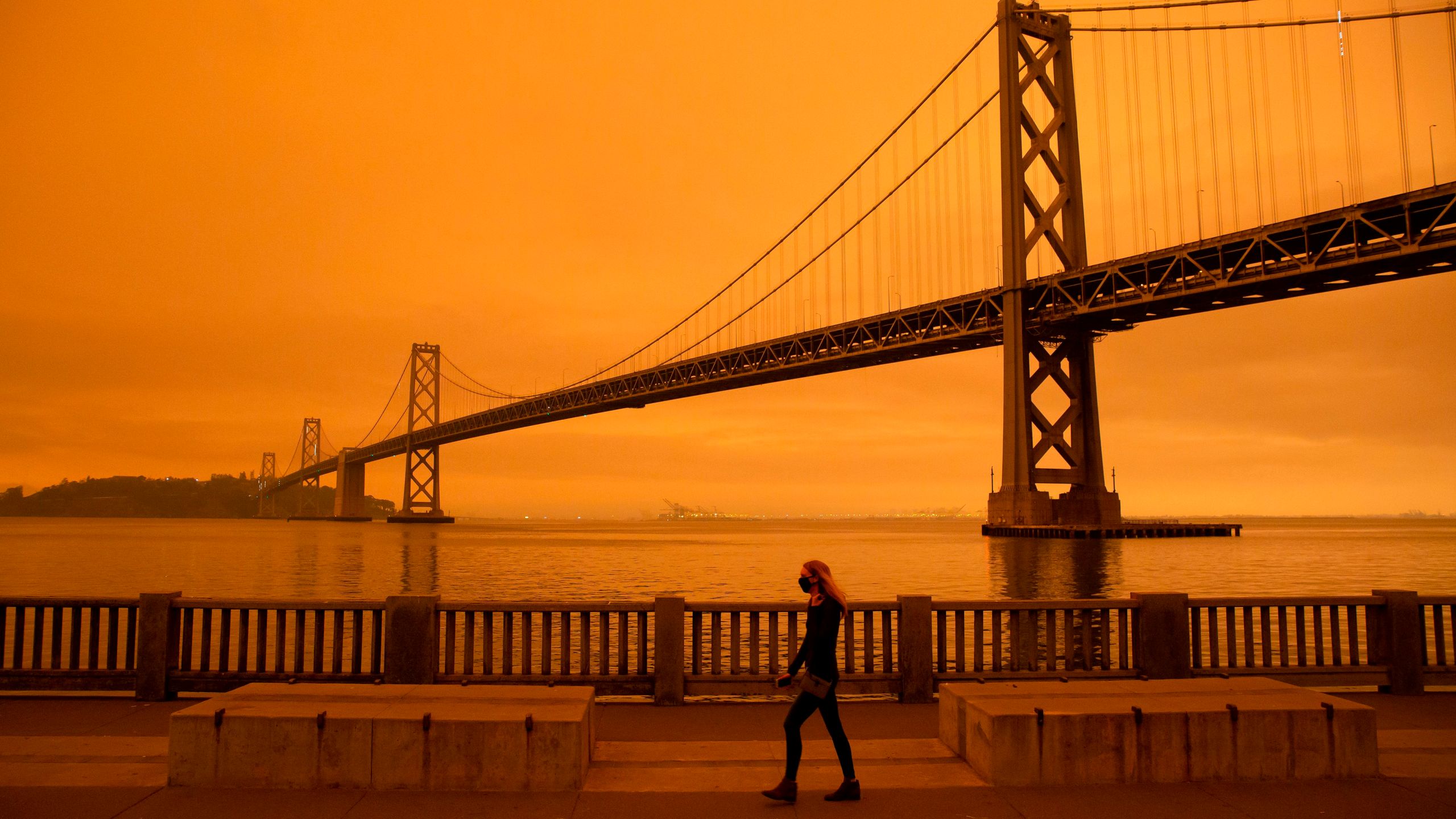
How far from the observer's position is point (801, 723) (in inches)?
227

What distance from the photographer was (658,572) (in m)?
41.7

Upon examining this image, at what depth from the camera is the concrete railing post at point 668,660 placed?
8250mm

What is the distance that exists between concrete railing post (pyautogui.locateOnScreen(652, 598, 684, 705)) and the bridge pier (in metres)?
125

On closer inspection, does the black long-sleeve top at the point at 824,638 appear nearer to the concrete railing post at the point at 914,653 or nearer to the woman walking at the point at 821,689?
the woman walking at the point at 821,689

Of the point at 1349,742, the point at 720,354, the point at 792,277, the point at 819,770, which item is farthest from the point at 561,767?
the point at 792,277

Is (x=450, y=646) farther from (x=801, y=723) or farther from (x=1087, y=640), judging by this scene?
(x=1087, y=640)

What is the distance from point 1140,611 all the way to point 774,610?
128 inches

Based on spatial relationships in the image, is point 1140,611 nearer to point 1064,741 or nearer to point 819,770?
point 1064,741

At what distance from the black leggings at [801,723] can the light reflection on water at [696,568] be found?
15.4 metres

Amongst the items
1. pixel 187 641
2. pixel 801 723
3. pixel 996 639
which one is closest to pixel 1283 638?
pixel 996 639

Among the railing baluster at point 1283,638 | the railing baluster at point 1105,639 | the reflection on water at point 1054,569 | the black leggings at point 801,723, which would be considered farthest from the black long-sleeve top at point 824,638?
the reflection on water at point 1054,569

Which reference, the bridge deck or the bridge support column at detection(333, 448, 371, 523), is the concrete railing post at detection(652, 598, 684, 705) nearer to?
the bridge deck

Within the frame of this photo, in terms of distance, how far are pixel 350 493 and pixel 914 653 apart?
140 meters

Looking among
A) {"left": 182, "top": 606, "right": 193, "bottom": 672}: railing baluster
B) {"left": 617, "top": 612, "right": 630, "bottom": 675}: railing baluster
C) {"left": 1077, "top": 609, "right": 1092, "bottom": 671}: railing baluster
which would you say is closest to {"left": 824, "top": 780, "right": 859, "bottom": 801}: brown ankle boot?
{"left": 617, "top": 612, "right": 630, "bottom": 675}: railing baluster
